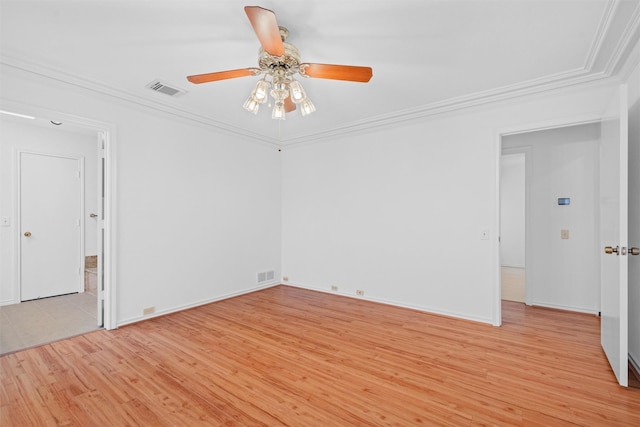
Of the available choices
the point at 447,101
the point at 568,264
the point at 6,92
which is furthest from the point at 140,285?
the point at 568,264

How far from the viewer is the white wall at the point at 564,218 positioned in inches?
149

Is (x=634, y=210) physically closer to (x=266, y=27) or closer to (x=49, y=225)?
(x=266, y=27)

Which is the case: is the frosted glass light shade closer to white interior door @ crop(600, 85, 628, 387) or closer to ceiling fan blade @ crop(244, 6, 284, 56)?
ceiling fan blade @ crop(244, 6, 284, 56)

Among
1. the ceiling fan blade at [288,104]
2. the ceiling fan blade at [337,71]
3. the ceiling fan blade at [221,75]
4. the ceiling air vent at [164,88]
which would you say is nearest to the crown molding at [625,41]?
the ceiling fan blade at [337,71]

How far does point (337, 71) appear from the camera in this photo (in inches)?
84.6

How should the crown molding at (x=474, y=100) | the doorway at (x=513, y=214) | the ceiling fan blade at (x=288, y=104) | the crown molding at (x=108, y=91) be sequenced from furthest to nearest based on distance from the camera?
the doorway at (x=513, y=214), the crown molding at (x=474, y=100), the ceiling fan blade at (x=288, y=104), the crown molding at (x=108, y=91)

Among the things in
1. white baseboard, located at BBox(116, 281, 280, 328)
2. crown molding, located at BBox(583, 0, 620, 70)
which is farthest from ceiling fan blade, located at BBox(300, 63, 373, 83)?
white baseboard, located at BBox(116, 281, 280, 328)

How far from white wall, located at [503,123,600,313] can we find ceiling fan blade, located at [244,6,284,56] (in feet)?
12.5

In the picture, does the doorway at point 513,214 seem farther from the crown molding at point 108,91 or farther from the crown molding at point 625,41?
the crown molding at point 108,91

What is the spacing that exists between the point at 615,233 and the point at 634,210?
1.61 feet

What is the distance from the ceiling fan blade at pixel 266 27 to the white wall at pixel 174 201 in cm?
239

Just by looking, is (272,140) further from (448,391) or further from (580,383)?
(580,383)

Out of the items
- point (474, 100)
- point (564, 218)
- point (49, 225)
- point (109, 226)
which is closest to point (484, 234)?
point (564, 218)

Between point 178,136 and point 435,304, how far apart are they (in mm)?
4047
